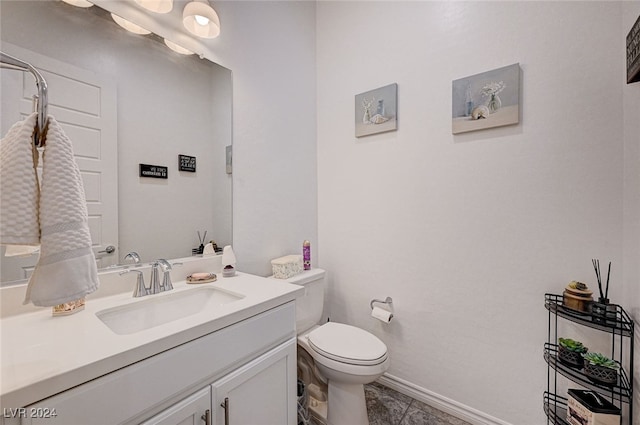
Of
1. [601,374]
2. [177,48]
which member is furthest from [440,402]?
[177,48]

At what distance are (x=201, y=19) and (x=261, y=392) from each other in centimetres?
172

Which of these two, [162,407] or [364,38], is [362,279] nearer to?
[162,407]

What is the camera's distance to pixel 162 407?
73 cm

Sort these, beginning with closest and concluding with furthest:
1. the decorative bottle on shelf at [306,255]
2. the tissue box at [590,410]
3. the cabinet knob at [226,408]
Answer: the cabinet knob at [226,408], the tissue box at [590,410], the decorative bottle on shelf at [306,255]

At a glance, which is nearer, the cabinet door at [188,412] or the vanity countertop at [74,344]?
the vanity countertop at [74,344]

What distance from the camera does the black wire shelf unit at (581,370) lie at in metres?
1.02

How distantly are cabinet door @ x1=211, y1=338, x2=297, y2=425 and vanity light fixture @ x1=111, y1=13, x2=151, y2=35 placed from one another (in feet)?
4.81

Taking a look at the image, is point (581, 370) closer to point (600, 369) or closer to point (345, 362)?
point (600, 369)

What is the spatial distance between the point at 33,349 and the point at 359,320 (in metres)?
1.65

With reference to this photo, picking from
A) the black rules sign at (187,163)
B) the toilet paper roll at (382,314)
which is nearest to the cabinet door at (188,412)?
the black rules sign at (187,163)

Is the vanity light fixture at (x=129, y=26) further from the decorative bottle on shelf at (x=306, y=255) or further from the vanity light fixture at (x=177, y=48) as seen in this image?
the decorative bottle on shelf at (x=306, y=255)

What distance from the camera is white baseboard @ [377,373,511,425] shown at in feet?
4.69

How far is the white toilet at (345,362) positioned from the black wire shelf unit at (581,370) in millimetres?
724
